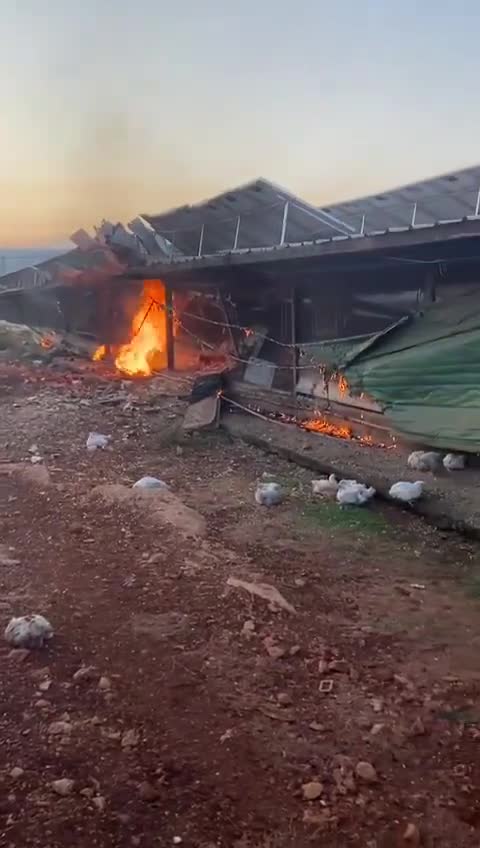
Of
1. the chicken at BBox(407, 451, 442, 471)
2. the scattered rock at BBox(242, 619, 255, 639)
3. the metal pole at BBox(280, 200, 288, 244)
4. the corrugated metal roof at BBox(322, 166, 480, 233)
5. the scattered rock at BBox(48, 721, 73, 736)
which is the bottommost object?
the scattered rock at BBox(48, 721, 73, 736)

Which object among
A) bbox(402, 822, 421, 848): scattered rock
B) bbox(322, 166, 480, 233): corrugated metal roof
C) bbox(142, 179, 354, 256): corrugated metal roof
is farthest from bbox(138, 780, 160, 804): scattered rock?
bbox(142, 179, 354, 256): corrugated metal roof

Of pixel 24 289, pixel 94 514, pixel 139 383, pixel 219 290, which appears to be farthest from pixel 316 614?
pixel 24 289

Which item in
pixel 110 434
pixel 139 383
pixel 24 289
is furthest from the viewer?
pixel 24 289

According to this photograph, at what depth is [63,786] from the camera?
2619mm

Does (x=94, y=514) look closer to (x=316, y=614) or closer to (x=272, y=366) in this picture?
(x=316, y=614)

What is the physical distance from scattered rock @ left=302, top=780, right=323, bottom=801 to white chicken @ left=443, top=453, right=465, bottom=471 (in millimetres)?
4379

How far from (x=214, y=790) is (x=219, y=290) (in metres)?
10.6

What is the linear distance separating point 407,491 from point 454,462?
839 millimetres

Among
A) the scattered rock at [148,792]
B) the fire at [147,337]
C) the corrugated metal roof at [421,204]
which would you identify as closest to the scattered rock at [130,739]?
the scattered rock at [148,792]

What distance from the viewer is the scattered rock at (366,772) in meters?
2.69

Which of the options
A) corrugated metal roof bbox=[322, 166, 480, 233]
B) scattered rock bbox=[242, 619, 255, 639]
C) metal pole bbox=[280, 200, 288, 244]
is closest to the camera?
scattered rock bbox=[242, 619, 255, 639]

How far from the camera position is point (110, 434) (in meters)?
9.62

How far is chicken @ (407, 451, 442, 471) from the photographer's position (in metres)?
6.61

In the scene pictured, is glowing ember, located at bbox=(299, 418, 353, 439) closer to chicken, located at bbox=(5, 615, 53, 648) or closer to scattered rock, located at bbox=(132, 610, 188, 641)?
scattered rock, located at bbox=(132, 610, 188, 641)
